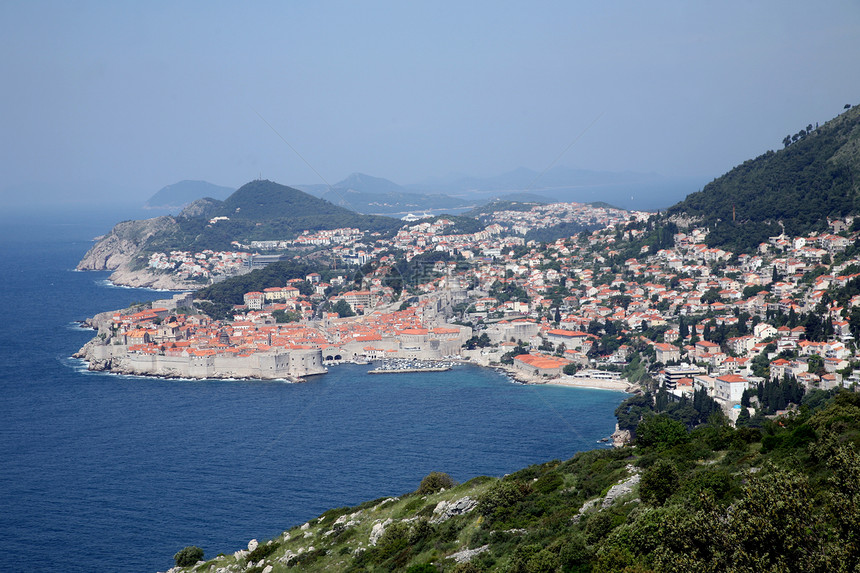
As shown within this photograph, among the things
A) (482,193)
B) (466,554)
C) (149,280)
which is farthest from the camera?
(482,193)

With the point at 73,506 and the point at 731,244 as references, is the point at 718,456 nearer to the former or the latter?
the point at 73,506

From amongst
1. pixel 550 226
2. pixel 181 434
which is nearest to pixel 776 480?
pixel 181 434

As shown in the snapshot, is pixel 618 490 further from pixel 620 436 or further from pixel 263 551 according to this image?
pixel 620 436

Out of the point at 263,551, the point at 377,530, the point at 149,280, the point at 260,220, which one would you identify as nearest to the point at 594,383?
the point at 263,551

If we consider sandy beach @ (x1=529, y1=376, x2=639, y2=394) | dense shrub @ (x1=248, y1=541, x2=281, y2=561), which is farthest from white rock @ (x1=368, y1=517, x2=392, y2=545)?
sandy beach @ (x1=529, y1=376, x2=639, y2=394)

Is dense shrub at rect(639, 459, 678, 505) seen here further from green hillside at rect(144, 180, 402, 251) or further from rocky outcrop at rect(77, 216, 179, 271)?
green hillside at rect(144, 180, 402, 251)
